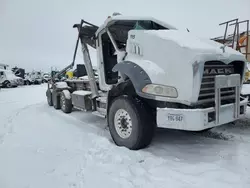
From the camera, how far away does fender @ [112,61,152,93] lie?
10.6 feet

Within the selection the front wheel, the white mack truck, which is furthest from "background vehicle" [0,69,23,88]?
the white mack truck

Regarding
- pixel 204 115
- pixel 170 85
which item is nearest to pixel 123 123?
pixel 170 85

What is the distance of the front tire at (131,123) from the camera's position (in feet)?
11.3

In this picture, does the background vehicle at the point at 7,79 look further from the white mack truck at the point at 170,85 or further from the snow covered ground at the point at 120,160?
the white mack truck at the point at 170,85

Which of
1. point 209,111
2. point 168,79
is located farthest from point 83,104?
point 209,111

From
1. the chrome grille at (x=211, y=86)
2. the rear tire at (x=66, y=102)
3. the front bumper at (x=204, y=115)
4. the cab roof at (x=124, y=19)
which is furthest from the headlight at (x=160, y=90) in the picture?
the rear tire at (x=66, y=102)

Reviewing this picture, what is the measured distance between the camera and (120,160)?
3211 mm

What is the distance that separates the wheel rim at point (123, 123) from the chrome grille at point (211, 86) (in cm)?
124

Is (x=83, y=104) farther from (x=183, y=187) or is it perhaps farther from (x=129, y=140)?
(x=183, y=187)

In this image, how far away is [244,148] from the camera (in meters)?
3.62

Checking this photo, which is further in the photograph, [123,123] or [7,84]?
[7,84]

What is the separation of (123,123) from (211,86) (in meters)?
1.58

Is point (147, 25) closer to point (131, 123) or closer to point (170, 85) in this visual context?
point (170, 85)

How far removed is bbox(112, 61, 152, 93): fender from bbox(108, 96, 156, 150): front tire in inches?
14.9
